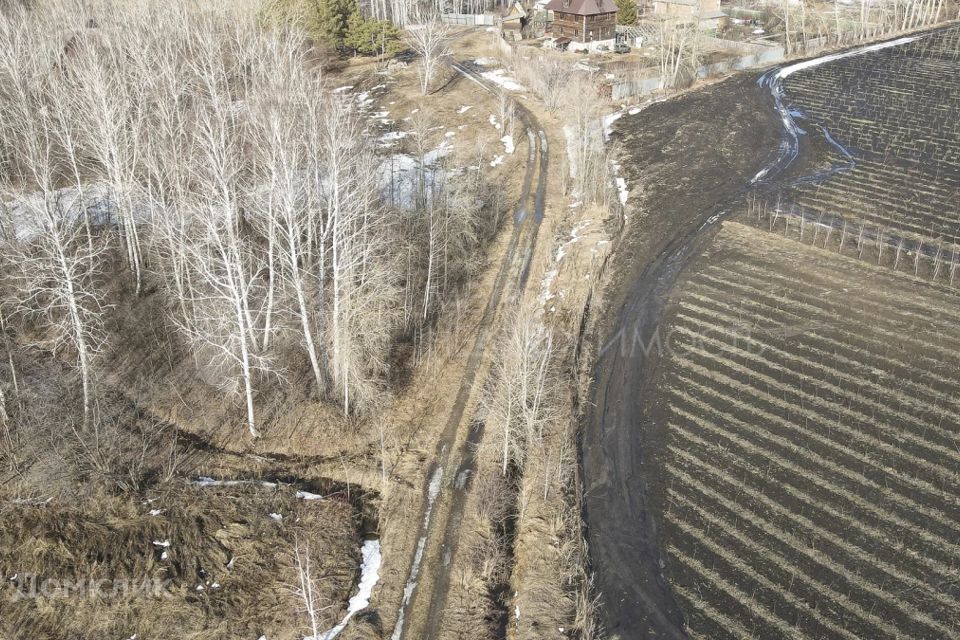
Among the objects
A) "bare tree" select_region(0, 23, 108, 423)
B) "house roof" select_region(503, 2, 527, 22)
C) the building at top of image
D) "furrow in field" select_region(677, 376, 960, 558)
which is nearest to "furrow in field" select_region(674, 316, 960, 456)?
"furrow in field" select_region(677, 376, 960, 558)

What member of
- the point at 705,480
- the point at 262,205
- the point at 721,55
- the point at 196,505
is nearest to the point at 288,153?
the point at 262,205

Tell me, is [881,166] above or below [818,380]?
above

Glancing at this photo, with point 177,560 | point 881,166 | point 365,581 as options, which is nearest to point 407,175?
point 881,166

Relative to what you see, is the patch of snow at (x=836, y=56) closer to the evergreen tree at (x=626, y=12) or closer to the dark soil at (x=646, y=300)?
the dark soil at (x=646, y=300)

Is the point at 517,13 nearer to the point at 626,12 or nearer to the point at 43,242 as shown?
the point at 626,12

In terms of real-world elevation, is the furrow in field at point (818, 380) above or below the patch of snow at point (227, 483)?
above

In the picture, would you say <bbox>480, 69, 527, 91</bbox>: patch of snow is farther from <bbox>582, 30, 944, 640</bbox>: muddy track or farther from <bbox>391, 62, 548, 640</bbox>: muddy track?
<bbox>391, 62, 548, 640</bbox>: muddy track

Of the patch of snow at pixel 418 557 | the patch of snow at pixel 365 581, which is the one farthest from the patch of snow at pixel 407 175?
the patch of snow at pixel 365 581
